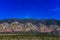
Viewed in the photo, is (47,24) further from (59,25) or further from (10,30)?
(10,30)

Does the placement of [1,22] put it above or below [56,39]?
above

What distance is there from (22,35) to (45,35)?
3.65ft

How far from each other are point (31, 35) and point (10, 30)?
1041 millimetres

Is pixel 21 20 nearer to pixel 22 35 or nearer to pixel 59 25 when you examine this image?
pixel 22 35

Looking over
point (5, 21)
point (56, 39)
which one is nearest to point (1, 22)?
point (5, 21)

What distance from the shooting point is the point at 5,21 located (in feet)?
37.5

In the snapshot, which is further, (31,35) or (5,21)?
(5,21)

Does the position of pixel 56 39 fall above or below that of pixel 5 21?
below

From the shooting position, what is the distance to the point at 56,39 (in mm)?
10883

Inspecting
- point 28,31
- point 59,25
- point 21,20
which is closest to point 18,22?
point 21,20

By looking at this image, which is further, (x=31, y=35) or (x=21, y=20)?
(x=21, y=20)

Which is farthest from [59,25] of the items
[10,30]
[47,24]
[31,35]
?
[10,30]

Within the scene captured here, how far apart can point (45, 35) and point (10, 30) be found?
1709mm

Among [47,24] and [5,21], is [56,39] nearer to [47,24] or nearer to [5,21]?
[47,24]
